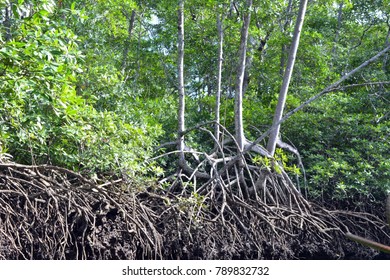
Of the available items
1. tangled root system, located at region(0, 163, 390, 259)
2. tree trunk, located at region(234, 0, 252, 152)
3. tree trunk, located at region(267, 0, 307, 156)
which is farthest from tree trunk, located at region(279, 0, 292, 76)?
tangled root system, located at region(0, 163, 390, 259)

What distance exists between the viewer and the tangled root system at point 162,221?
5.29 meters

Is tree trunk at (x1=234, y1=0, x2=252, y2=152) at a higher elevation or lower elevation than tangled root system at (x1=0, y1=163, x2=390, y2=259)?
higher

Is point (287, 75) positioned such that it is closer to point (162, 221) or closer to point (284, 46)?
point (162, 221)

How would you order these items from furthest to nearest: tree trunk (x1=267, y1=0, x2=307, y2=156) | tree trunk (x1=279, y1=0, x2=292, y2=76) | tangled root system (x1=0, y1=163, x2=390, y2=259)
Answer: tree trunk (x1=279, y1=0, x2=292, y2=76), tree trunk (x1=267, y1=0, x2=307, y2=156), tangled root system (x1=0, y1=163, x2=390, y2=259)

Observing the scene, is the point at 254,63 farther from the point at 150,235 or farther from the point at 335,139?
the point at 150,235

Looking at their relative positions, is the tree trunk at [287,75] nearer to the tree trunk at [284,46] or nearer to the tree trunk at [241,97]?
the tree trunk at [241,97]

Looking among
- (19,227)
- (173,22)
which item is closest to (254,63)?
(173,22)

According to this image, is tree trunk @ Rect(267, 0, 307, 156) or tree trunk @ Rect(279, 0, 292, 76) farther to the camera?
tree trunk @ Rect(279, 0, 292, 76)

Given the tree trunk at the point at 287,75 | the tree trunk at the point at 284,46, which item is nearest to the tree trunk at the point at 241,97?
the tree trunk at the point at 287,75

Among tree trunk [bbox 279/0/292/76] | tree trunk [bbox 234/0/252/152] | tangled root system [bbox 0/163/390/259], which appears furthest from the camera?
tree trunk [bbox 279/0/292/76]

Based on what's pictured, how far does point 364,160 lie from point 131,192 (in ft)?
11.0

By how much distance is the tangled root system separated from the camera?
529cm

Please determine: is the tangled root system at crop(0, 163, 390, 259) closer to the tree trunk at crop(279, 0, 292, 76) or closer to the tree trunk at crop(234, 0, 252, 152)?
the tree trunk at crop(234, 0, 252, 152)

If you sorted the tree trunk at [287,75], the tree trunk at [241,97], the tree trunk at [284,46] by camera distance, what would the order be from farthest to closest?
1. the tree trunk at [284,46]
2. the tree trunk at [241,97]
3. the tree trunk at [287,75]
